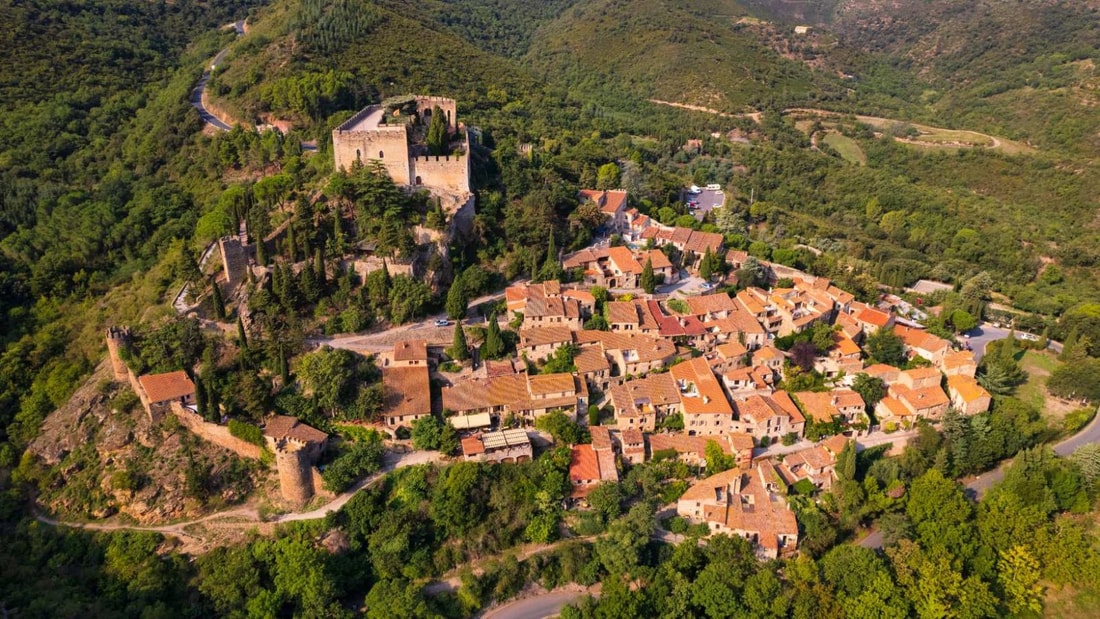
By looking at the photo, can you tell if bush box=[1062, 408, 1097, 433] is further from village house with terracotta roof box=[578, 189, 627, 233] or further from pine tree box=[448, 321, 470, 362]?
pine tree box=[448, 321, 470, 362]

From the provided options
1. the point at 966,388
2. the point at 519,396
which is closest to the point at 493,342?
the point at 519,396

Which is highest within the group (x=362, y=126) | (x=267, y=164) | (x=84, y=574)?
(x=362, y=126)

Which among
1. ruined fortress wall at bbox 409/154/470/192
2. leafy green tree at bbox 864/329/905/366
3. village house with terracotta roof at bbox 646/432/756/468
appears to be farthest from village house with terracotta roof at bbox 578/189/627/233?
village house with terracotta roof at bbox 646/432/756/468

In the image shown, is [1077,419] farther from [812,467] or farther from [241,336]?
[241,336]

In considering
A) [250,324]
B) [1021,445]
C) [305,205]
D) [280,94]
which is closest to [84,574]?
[250,324]

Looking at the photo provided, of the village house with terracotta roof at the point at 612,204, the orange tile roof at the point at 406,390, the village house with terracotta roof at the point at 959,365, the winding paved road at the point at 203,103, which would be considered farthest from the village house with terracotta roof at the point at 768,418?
the winding paved road at the point at 203,103

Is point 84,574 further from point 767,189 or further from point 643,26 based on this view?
point 643,26
